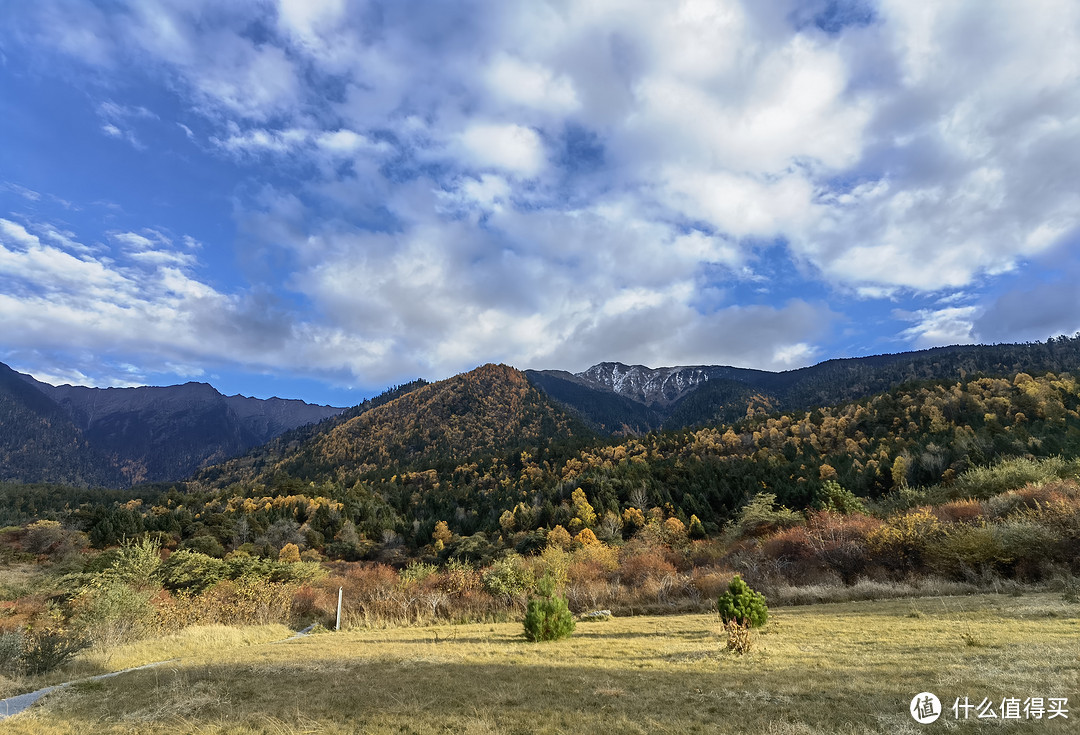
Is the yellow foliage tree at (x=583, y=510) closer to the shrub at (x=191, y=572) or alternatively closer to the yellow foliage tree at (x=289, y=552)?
the yellow foliage tree at (x=289, y=552)

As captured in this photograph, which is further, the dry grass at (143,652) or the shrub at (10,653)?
the shrub at (10,653)

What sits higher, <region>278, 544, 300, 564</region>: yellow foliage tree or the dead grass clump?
the dead grass clump

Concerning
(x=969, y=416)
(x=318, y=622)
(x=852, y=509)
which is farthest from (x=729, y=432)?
(x=318, y=622)

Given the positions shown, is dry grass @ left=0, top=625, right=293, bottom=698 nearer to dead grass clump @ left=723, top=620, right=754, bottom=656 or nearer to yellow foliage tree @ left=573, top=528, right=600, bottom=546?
dead grass clump @ left=723, top=620, right=754, bottom=656

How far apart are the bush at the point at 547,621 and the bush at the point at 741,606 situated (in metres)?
7.15

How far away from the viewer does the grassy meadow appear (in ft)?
28.9

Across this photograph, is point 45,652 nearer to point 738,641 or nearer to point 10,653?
point 10,653

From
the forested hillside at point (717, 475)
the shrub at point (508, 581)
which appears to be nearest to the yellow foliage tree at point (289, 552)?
the forested hillside at point (717, 475)

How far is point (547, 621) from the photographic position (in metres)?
20.9

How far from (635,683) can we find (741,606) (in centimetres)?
710

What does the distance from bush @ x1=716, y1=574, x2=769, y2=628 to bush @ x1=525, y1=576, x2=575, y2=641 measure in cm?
715

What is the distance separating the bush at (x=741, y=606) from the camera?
16.8 m

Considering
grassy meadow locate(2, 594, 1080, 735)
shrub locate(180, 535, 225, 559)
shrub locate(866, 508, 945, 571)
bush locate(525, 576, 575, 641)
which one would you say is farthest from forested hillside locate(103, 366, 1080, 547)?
bush locate(525, 576, 575, 641)

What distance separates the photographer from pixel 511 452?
625ft
